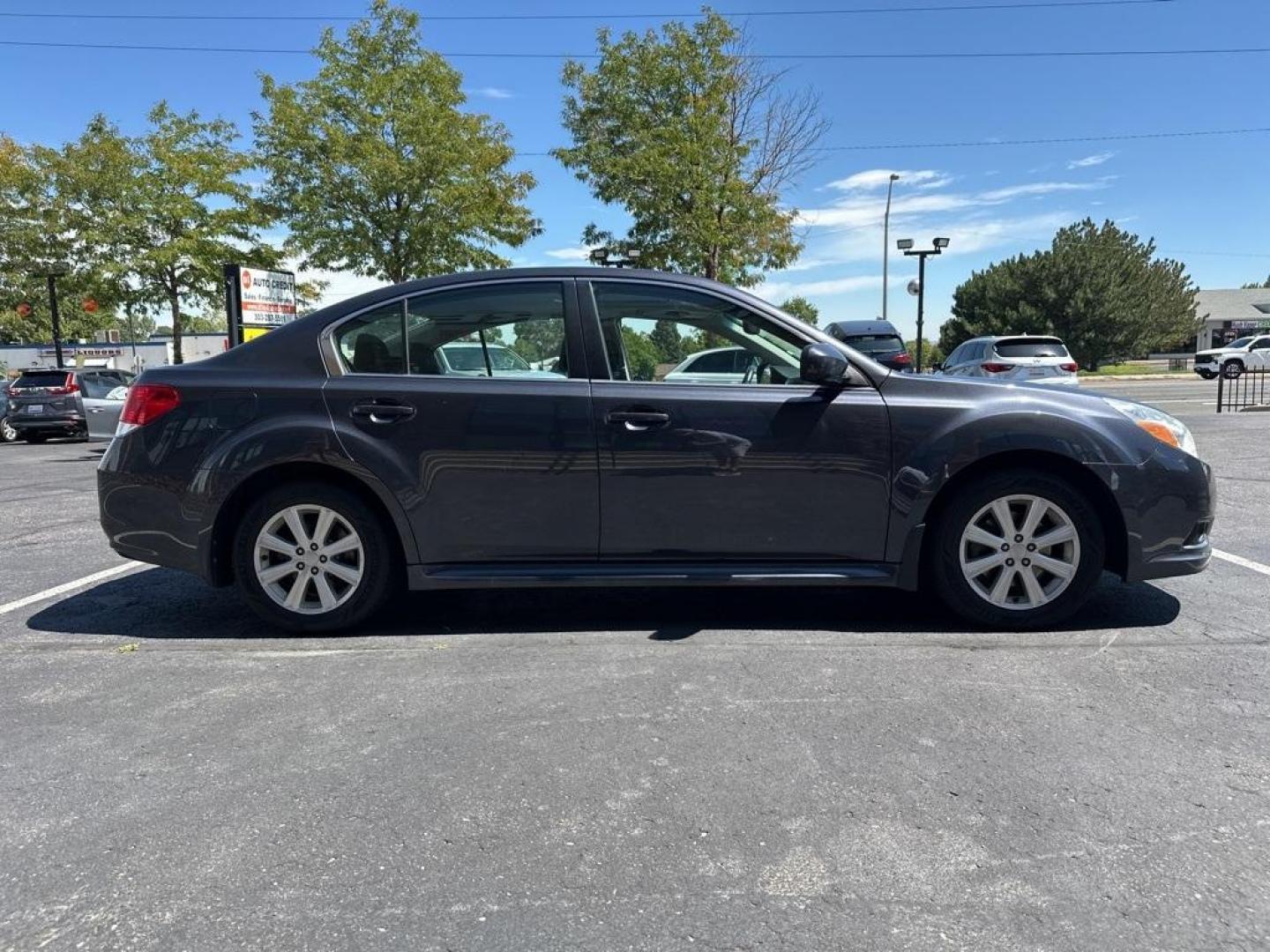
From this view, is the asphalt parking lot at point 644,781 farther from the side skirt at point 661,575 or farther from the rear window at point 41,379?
the rear window at point 41,379

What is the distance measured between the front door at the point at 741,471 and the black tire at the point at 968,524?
1.06 feet

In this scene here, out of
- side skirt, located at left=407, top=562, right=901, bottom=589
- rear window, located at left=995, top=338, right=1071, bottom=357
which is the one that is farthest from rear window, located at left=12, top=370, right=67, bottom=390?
rear window, located at left=995, top=338, right=1071, bottom=357

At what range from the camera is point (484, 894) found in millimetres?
2197

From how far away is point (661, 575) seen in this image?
4.05 metres

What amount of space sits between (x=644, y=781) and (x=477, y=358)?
2.25m

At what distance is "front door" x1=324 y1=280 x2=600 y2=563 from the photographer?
400 cm

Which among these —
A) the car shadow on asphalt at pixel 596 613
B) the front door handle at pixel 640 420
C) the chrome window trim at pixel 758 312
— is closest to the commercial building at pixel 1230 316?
the car shadow on asphalt at pixel 596 613

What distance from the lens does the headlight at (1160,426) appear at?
409 centimetres

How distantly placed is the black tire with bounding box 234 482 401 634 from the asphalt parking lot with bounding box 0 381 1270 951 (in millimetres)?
139

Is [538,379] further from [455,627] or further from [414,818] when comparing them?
[414,818]

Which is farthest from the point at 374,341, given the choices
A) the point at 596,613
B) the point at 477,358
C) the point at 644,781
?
the point at 644,781

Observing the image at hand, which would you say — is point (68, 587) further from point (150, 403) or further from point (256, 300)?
point (256, 300)

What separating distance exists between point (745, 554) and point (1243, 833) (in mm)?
2123

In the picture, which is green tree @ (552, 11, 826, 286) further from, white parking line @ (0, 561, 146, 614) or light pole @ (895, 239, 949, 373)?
white parking line @ (0, 561, 146, 614)
